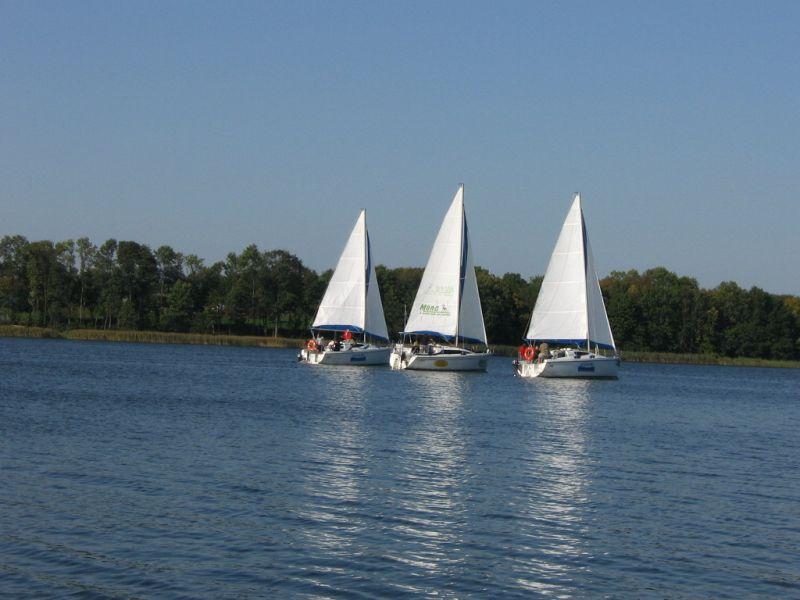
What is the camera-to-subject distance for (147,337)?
11394cm

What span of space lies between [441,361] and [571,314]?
869cm

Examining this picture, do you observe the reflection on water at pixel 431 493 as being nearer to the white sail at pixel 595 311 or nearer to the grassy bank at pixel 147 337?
the white sail at pixel 595 311

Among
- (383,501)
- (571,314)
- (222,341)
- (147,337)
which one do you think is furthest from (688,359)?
(383,501)

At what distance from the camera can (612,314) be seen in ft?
416

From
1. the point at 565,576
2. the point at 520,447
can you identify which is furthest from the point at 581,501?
the point at 520,447

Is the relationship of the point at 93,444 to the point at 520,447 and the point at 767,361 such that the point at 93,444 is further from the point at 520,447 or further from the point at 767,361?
the point at 767,361

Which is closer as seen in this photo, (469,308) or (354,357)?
(469,308)

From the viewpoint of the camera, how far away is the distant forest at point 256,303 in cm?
12594

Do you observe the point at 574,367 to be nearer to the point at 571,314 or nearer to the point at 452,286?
the point at 571,314

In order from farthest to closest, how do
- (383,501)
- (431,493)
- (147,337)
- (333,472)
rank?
1. (147,337)
2. (333,472)
3. (431,493)
4. (383,501)

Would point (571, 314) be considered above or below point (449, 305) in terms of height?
below

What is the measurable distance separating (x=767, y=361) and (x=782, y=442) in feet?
301

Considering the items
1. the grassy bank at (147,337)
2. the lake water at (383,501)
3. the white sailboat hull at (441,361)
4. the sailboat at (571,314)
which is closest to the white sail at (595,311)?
the sailboat at (571,314)

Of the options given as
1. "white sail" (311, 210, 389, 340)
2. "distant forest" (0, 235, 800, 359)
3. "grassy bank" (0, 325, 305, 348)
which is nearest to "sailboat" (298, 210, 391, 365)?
"white sail" (311, 210, 389, 340)
